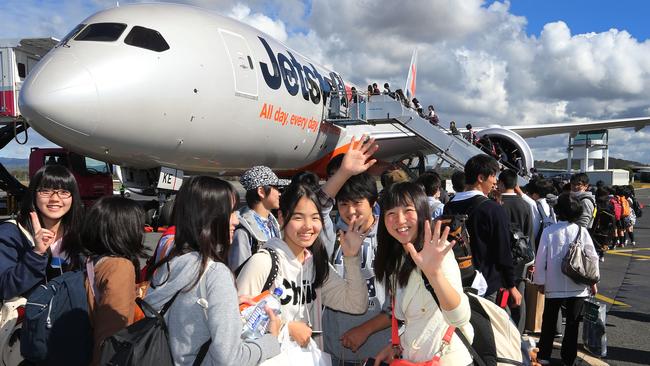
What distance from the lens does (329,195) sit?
3.14 metres

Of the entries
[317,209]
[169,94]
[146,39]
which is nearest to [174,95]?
[169,94]

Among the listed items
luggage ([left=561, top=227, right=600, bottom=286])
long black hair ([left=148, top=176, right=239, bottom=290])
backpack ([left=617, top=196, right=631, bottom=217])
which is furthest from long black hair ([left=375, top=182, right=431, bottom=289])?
backpack ([left=617, top=196, right=631, bottom=217])

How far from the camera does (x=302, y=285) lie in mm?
2557

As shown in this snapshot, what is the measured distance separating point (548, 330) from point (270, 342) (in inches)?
134

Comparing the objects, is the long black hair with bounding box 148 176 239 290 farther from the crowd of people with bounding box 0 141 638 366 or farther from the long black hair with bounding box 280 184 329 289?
the long black hair with bounding box 280 184 329 289

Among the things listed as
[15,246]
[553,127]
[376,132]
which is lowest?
[15,246]

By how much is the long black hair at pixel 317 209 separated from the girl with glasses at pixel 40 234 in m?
1.21

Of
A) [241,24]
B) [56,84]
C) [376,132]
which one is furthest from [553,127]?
[56,84]

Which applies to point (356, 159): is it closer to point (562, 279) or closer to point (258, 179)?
point (258, 179)

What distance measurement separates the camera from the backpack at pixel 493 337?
7.76 ft

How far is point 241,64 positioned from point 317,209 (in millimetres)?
5905

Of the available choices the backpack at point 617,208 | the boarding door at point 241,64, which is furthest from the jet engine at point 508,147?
the boarding door at point 241,64

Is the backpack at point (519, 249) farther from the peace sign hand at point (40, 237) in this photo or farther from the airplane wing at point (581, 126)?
the airplane wing at point (581, 126)

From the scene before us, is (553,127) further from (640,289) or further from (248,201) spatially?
(248,201)
